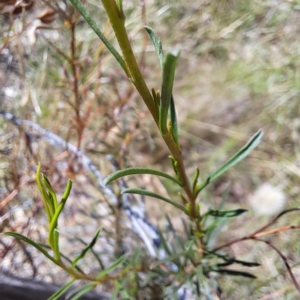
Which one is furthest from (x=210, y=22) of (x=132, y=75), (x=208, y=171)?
(x=132, y=75)

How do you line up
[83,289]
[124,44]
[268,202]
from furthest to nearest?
[268,202]
[83,289]
[124,44]

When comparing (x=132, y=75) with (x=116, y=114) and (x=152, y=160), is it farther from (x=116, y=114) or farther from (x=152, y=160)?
(x=152, y=160)

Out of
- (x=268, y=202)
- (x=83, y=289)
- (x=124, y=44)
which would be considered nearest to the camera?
(x=124, y=44)

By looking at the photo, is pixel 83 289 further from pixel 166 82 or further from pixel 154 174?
pixel 166 82

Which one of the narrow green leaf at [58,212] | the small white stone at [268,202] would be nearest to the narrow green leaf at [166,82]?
the narrow green leaf at [58,212]

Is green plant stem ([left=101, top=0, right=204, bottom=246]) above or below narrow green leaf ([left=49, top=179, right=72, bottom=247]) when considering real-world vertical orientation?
above

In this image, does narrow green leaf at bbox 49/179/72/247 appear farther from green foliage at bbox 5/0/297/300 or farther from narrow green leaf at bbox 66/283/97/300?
narrow green leaf at bbox 66/283/97/300

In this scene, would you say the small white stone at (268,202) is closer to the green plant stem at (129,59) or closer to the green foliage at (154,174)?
the green foliage at (154,174)

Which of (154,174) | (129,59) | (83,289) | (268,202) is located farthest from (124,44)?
(268,202)

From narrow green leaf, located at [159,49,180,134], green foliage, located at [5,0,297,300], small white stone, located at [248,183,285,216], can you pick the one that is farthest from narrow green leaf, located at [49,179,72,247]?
small white stone, located at [248,183,285,216]
